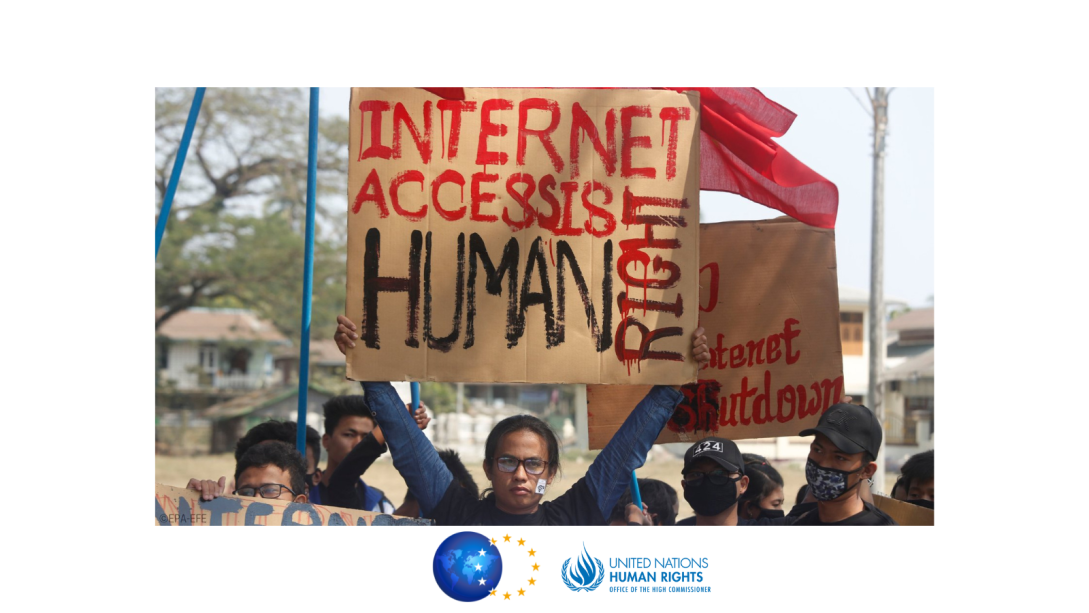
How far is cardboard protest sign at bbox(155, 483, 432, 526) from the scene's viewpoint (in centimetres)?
315

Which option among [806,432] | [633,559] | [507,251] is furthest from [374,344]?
[806,432]

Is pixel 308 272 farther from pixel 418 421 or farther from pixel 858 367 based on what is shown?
pixel 858 367

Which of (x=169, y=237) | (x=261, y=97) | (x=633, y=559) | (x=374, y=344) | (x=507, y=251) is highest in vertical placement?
(x=261, y=97)

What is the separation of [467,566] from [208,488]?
2.96 ft

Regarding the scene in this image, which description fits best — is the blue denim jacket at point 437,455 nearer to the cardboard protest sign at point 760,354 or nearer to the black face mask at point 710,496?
the black face mask at point 710,496

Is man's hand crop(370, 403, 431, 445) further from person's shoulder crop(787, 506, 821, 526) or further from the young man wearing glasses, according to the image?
person's shoulder crop(787, 506, 821, 526)

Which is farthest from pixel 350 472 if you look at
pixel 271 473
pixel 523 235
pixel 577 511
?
pixel 523 235

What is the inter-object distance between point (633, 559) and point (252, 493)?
1371mm

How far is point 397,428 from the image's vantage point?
309cm

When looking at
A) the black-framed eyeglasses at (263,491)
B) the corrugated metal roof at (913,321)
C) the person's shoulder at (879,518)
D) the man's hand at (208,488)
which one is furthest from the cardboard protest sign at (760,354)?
the corrugated metal roof at (913,321)

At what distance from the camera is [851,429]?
10.3ft

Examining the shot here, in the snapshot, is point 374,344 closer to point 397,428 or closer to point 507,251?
point 397,428

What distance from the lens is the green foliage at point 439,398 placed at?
27.8 metres

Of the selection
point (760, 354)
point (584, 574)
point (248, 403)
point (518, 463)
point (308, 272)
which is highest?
point (308, 272)
